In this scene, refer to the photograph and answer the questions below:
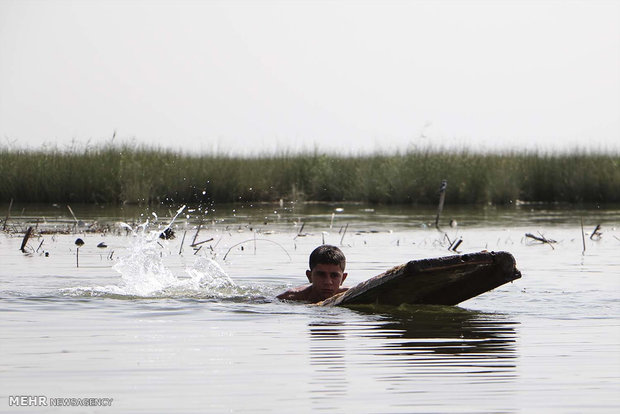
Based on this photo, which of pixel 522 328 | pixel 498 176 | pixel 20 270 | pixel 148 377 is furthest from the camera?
pixel 498 176

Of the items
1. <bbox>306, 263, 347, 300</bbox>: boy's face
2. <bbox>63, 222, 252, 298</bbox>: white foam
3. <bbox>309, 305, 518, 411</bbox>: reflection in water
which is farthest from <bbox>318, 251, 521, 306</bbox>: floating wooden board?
<bbox>63, 222, 252, 298</bbox>: white foam

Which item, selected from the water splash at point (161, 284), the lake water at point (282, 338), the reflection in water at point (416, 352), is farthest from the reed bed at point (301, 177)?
the reflection in water at point (416, 352)

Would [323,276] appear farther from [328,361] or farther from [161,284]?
[328,361]

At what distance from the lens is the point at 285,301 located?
992 cm

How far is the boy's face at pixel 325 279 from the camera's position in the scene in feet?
31.4

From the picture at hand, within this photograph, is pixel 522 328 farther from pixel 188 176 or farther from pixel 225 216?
pixel 188 176

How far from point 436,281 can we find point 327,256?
0.94 meters

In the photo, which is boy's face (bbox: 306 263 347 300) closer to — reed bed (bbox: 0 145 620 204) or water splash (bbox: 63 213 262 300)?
water splash (bbox: 63 213 262 300)

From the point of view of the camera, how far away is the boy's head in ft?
30.8

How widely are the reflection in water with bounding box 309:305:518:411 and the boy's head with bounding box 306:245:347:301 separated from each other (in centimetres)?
45

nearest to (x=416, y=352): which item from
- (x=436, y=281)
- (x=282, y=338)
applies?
(x=282, y=338)

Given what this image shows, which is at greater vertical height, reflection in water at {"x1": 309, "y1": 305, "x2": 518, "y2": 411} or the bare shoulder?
the bare shoulder

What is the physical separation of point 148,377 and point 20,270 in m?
6.79

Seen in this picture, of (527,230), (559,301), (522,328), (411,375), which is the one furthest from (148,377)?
(527,230)
